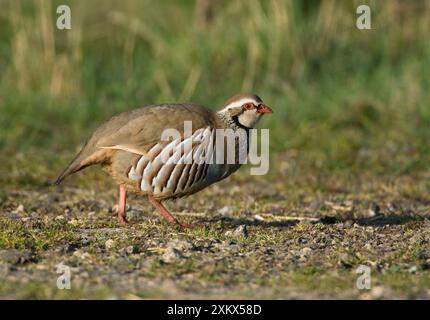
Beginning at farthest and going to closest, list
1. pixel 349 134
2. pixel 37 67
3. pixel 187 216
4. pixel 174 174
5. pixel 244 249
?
pixel 37 67
pixel 349 134
pixel 187 216
pixel 174 174
pixel 244 249

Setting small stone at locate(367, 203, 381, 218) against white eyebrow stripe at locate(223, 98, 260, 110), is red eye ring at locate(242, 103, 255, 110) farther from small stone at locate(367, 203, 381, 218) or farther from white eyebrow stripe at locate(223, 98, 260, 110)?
small stone at locate(367, 203, 381, 218)

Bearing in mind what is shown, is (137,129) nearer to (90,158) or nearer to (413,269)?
(90,158)

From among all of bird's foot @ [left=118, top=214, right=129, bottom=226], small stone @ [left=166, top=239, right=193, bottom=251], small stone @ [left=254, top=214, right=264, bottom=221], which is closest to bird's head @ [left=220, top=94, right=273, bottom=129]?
small stone @ [left=254, top=214, right=264, bottom=221]

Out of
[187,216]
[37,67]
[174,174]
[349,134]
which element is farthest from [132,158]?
[37,67]

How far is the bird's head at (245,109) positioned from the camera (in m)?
6.80

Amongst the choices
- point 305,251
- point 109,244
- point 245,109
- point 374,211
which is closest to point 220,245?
point 305,251

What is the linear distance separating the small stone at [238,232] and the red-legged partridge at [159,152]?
0.37 m

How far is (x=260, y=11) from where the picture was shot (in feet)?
38.2

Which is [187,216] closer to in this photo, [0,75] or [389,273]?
[389,273]

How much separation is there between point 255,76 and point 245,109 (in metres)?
4.60

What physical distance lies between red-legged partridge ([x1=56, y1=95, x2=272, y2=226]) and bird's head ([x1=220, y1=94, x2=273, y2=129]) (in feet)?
0.80

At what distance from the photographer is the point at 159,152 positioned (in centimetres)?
638

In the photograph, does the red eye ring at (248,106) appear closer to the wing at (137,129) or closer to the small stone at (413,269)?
the wing at (137,129)

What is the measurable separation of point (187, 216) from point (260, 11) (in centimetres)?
498
